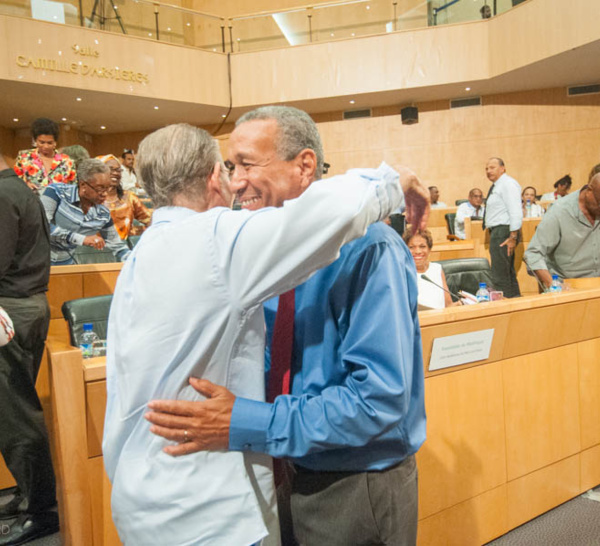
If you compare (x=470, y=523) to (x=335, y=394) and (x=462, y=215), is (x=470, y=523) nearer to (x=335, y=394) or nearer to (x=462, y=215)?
(x=335, y=394)

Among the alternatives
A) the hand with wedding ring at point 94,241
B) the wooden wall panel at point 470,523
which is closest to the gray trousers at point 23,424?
the hand with wedding ring at point 94,241

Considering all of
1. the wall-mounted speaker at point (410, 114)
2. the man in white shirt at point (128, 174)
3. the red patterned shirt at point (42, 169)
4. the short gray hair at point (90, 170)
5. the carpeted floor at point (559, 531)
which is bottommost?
the carpeted floor at point (559, 531)

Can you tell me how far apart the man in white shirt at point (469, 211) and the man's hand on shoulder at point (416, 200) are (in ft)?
21.7

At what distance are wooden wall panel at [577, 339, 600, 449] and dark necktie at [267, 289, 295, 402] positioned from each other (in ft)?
6.38

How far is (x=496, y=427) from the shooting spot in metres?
2.16

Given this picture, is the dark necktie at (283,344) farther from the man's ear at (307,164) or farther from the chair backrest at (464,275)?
the chair backrest at (464,275)

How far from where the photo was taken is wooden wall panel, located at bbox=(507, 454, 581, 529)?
2248 millimetres

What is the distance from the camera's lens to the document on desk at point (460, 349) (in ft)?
6.45

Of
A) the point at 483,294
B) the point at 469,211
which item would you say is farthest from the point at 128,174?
the point at 483,294

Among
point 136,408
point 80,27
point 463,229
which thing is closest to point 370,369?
point 136,408

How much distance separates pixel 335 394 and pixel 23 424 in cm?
186

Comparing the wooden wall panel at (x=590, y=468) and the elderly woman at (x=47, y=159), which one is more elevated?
the elderly woman at (x=47, y=159)

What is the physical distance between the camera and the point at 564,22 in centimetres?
834

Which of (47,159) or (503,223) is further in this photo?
(503,223)
